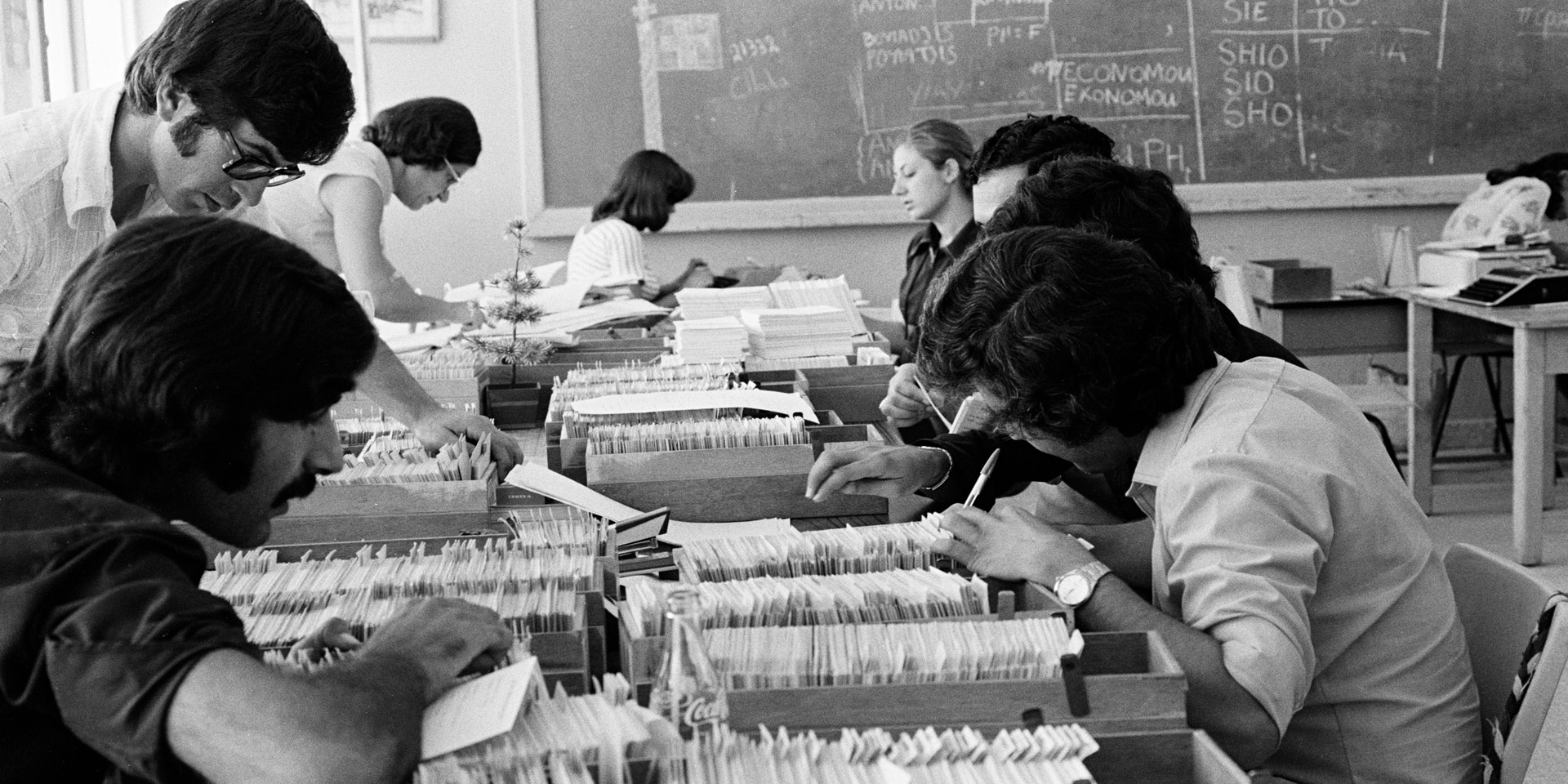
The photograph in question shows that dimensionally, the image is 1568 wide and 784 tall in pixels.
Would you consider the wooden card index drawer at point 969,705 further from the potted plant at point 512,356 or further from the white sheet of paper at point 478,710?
the potted plant at point 512,356

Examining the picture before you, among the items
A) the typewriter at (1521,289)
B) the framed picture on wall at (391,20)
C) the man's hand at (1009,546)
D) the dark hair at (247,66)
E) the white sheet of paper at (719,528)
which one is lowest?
the white sheet of paper at (719,528)

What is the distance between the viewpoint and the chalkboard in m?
6.07

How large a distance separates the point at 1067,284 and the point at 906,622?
1.44 feet

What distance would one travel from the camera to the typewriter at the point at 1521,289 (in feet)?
15.3

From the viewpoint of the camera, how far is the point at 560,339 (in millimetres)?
3406

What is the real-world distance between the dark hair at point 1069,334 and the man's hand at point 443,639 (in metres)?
0.61

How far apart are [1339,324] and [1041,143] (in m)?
3.24

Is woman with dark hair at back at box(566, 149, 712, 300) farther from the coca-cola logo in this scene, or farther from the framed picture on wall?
the coca-cola logo

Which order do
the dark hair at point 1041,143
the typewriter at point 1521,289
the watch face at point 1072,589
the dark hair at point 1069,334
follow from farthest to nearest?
the typewriter at point 1521,289, the dark hair at point 1041,143, the dark hair at point 1069,334, the watch face at point 1072,589

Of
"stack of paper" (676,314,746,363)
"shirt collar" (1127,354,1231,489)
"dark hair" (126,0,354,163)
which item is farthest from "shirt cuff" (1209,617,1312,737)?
"stack of paper" (676,314,746,363)

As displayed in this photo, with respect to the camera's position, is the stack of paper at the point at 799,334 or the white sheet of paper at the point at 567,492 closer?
the white sheet of paper at the point at 567,492

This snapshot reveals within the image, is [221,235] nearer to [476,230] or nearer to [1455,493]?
[476,230]

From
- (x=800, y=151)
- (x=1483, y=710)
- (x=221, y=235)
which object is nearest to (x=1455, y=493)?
(x=800, y=151)

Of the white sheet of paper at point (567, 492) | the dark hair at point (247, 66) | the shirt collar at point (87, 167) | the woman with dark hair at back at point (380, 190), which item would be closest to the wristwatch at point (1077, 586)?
the white sheet of paper at point (567, 492)
